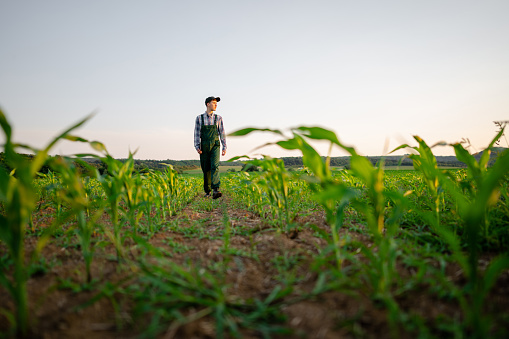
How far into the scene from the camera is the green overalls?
228 inches

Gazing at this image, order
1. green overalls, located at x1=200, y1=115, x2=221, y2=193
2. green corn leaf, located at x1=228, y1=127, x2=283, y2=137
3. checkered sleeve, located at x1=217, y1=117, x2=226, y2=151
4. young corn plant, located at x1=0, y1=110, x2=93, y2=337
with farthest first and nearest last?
checkered sleeve, located at x1=217, y1=117, x2=226, y2=151, green overalls, located at x1=200, y1=115, x2=221, y2=193, green corn leaf, located at x1=228, y1=127, x2=283, y2=137, young corn plant, located at x1=0, y1=110, x2=93, y2=337

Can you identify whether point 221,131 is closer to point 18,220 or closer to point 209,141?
point 209,141

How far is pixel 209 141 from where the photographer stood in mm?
5777

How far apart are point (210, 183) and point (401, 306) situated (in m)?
5.25

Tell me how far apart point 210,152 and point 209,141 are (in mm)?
271

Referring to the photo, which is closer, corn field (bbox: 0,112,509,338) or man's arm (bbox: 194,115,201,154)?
corn field (bbox: 0,112,509,338)

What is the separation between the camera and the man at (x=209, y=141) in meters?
5.82

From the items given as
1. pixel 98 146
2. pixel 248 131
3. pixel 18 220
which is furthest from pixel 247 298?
pixel 98 146

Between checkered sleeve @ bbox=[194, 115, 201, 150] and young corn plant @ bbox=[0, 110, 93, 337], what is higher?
checkered sleeve @ bbox=[194, 115, 201, 150]

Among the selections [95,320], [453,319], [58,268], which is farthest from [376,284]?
[58,268]

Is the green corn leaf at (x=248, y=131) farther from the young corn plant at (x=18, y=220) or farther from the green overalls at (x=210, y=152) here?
the green overalls at (x=210, y=152)

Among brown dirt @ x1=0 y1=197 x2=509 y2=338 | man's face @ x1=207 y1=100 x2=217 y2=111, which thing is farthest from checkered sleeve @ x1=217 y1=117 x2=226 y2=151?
brown dirt @ x1=0 y1=197 x2=509 y2=338

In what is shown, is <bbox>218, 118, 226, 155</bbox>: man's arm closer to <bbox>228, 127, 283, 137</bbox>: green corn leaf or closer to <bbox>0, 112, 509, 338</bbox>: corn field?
<bbox>0, 112, 509, 338</bbox>: corn field

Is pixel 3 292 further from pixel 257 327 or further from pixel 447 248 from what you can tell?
pixel 447 248
